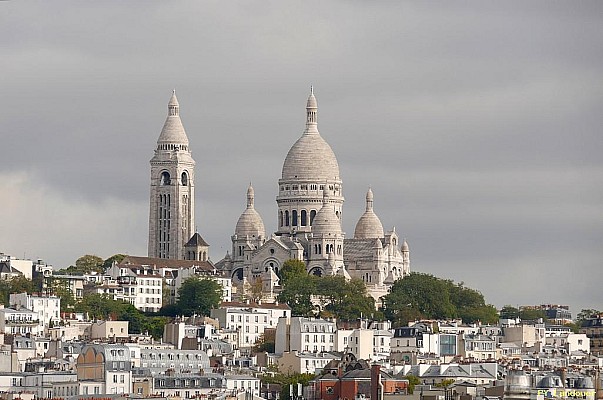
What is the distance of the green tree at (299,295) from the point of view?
117500mm

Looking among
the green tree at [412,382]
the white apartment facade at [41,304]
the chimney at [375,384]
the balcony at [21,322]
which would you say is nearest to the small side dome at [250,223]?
the white apartment facade at [41,304]

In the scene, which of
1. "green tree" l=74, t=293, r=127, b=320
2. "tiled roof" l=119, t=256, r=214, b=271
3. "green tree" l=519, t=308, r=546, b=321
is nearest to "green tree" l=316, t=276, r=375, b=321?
"tiled roof" l=119, t=256, r=214, b=271

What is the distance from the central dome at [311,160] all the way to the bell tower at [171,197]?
5.32 meters

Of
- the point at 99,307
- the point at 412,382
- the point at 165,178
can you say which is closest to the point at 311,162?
the point at 165,178

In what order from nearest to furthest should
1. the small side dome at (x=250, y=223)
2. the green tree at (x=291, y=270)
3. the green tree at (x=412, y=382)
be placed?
the green tree at (x=412, y=382)
the green tree at (x=291, y=270)
the small side dome at (x=250, y=223)

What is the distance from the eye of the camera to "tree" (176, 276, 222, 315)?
114 m

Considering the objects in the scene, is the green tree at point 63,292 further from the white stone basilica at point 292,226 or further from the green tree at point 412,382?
the green tree at point 412,382

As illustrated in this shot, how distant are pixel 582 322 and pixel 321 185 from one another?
1575cm

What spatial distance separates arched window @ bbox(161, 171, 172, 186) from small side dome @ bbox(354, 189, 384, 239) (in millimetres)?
9282

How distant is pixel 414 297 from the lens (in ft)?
396

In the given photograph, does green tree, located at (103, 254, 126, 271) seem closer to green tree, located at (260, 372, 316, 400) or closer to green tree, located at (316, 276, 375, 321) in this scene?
green tree, located at (316, 276, 375, 321)

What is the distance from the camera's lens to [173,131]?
136m

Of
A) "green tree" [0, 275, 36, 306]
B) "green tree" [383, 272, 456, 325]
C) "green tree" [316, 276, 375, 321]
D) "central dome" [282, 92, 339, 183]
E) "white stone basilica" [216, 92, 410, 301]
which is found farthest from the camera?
"central dome" [282, 92, 339, 183]

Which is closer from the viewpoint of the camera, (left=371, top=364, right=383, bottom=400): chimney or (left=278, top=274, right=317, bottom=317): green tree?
(left=371, top=364, right=383, bottom=400): chimney
